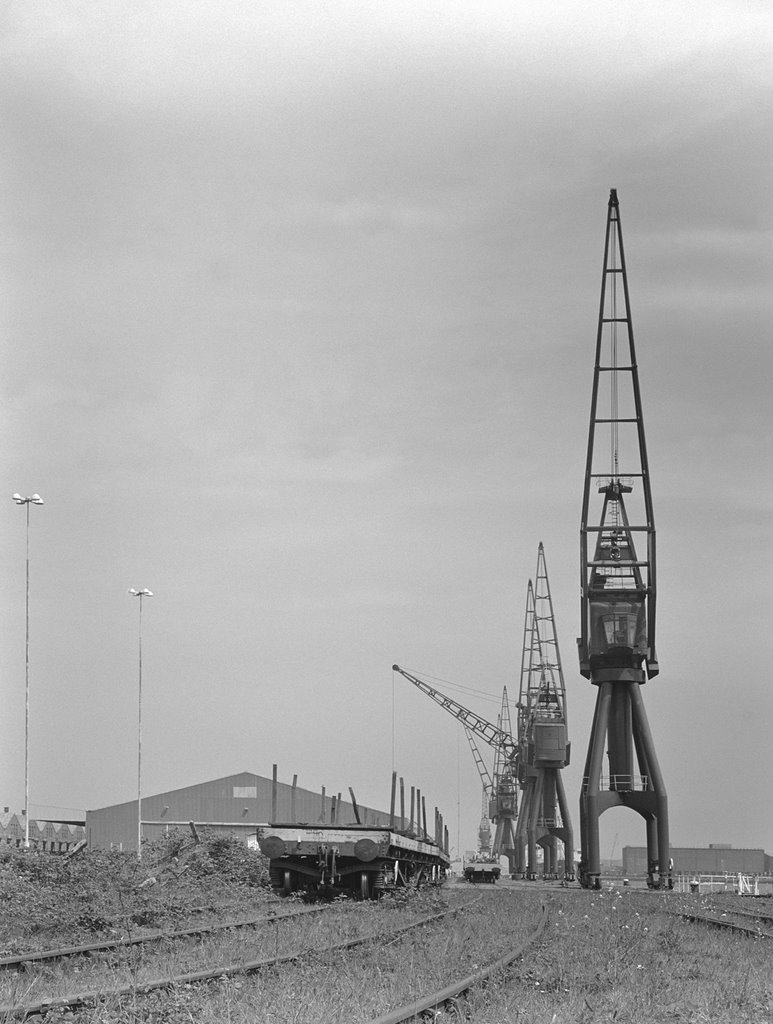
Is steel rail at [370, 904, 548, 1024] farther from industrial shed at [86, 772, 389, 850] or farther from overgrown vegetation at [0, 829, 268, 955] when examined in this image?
industrial shed at [86, 772, 389, 850]

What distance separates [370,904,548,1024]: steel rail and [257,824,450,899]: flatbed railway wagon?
51.5ft

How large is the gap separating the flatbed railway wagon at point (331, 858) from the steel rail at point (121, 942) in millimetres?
5923

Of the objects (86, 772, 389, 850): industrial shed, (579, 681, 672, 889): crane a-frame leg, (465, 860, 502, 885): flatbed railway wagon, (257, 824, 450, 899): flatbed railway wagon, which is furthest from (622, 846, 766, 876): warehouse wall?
(257, 824, 450, 899): flatbed railway wagon

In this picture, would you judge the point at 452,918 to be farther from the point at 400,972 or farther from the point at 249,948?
the point at 400,972

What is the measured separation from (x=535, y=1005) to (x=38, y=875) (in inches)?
906

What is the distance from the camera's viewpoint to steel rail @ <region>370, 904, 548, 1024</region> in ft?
33.8

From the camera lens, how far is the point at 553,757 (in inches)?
3723

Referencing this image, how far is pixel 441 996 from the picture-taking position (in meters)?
11.6

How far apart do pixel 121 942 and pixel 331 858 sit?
15036mm

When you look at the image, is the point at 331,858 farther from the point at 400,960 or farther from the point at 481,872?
the point at 481,872

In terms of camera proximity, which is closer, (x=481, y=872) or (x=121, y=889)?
(x=121, y=889)

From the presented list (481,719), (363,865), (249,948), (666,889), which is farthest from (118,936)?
(481,719)

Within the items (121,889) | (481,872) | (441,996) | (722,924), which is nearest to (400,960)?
(441,996)

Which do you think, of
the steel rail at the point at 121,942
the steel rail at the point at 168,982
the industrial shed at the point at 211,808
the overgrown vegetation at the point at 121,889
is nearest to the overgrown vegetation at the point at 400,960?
the overgrown vegetation at the point at 121,889
